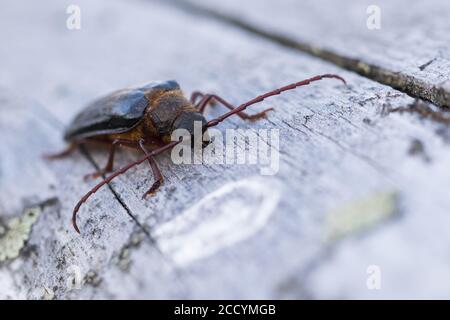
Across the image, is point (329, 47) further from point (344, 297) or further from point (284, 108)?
point (344, 297)

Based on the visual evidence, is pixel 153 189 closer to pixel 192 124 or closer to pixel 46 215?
pixel 192 124

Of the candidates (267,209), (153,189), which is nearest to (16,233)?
(153,189)

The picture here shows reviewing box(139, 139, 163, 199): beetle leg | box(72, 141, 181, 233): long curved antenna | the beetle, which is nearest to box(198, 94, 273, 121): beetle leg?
the beetle

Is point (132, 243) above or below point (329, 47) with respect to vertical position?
below

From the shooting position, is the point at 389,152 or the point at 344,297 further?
the point at 389,152

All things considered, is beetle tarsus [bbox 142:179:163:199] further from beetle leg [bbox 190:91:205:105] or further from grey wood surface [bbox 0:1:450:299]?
beetle leg [bbox 190:91:205:105]

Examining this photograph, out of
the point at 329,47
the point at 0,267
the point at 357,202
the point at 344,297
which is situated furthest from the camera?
the point at 329,47
